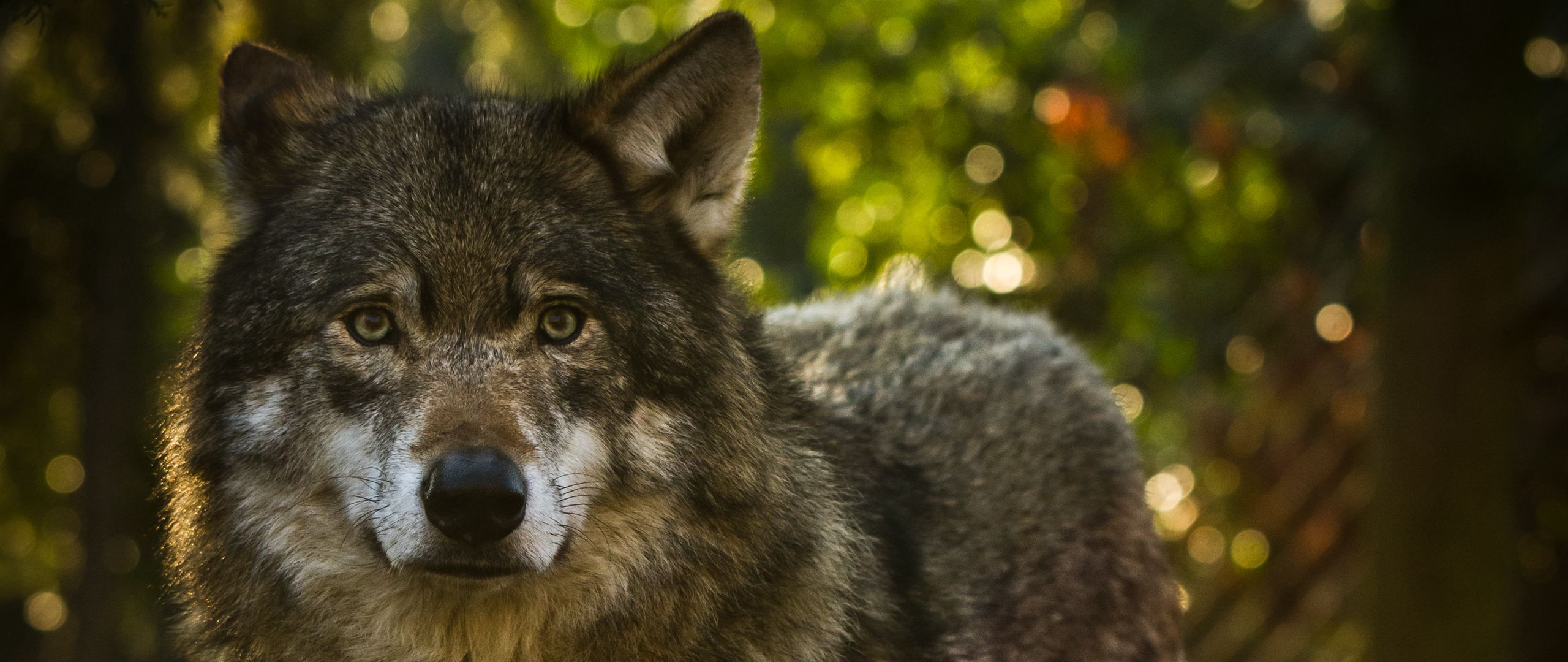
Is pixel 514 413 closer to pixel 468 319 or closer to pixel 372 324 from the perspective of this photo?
pixel 468 319

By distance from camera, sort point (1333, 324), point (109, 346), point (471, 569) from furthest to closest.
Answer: point (1333, 324)
point (109, 346)
point (471, 569)

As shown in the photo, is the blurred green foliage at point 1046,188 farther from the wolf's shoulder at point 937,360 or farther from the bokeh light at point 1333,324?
the wolf's shoulder at point 937,360

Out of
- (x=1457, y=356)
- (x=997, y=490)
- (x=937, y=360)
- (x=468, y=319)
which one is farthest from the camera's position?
(x=1457, y=356)

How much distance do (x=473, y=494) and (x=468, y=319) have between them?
0.51m

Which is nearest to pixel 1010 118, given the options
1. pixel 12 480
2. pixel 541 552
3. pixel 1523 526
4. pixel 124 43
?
pixel 1523 526

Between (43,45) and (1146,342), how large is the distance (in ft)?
21.4

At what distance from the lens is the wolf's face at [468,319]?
296cm

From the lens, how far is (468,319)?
312 centimetres

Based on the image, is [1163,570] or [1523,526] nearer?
[1163,570]

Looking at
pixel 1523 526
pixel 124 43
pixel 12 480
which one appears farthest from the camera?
pixel 12 480

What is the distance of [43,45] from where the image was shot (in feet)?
20.0

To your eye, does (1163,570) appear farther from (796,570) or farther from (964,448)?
(796,570)

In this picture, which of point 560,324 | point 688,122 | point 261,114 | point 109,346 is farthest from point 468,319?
point 109,346

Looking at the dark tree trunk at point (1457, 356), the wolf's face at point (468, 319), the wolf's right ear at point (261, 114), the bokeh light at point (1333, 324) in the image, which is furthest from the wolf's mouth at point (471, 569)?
the bokeh light at point (1333, 324)
